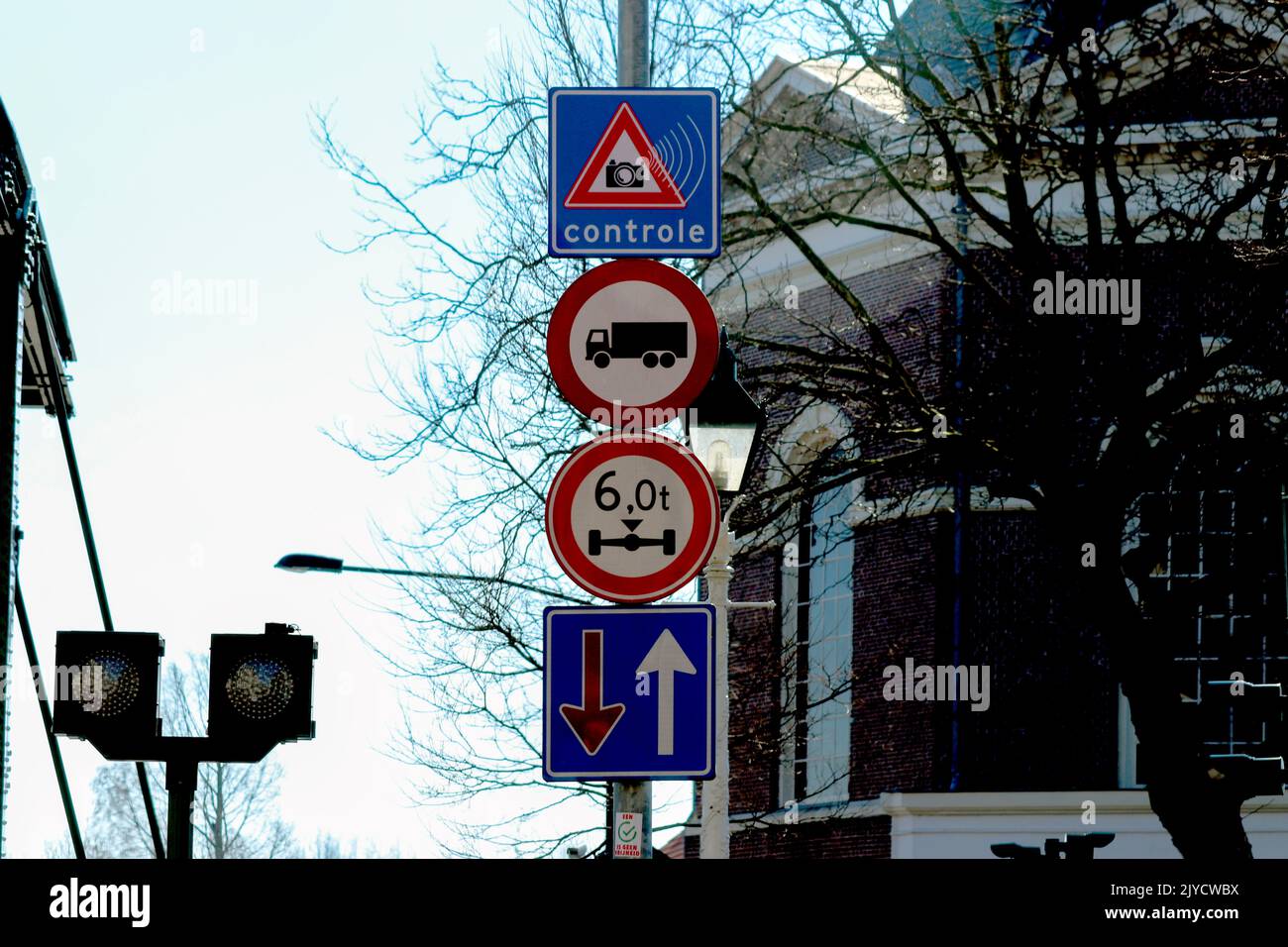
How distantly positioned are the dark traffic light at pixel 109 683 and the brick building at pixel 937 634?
40.9ft

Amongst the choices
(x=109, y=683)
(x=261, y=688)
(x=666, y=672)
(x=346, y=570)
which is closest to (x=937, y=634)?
(x=346, y=570)

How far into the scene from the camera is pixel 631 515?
666 cm

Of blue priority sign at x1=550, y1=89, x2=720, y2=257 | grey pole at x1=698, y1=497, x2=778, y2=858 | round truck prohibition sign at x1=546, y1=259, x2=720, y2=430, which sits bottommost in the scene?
grey pole at x1=698, y1=497, x2=778, y2=858

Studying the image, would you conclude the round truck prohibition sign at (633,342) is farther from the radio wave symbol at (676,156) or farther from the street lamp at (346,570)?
the street lamp at (346,570)

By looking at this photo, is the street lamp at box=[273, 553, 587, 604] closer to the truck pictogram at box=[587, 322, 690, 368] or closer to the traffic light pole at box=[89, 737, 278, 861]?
the traffic light pole at box=[89, 737, 278, 861]

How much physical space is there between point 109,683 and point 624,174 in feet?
9.94

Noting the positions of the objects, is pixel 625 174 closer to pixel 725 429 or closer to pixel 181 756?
pixel 181 756

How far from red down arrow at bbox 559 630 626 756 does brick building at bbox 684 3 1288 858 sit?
14.0 metres

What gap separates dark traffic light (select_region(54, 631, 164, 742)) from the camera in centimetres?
816

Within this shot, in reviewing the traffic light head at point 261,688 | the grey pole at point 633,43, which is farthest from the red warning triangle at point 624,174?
the traffic light head at point 261,688

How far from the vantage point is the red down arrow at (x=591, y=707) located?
641 cm

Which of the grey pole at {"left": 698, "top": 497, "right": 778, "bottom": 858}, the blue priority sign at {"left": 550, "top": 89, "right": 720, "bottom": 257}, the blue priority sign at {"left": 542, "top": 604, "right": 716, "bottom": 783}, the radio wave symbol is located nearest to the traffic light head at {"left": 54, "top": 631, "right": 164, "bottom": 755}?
the blue priority sign at {"left": 542, "top": 604, "right": 716, "bottom": 783}
